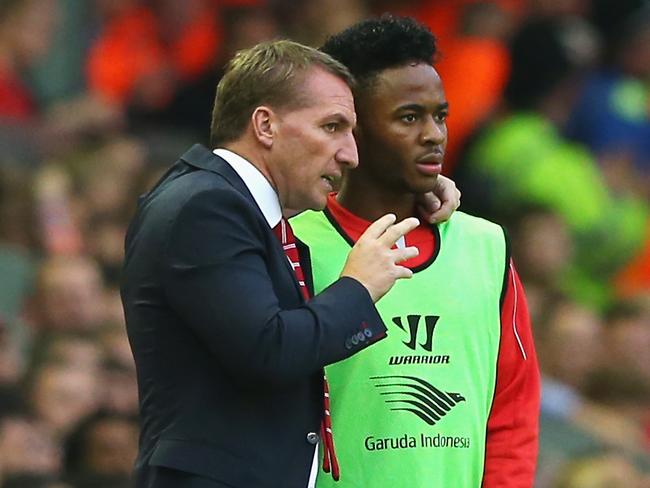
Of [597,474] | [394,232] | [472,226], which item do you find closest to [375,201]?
[472,226]

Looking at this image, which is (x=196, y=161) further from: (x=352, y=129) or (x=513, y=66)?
(x=513, y=66)

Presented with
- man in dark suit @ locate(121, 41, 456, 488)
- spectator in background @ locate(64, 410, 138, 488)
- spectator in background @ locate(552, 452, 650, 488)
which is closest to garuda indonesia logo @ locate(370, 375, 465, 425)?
man in dark suit @ locate(121, 41, 456, 488)

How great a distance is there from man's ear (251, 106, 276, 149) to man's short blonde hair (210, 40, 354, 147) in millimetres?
13

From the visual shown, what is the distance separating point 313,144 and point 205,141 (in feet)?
17.9

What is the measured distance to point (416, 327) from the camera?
4.14m

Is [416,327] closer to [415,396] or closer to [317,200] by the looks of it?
[415,396]

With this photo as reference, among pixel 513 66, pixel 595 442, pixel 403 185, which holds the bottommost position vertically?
pixel 595 442

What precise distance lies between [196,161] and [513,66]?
6.30 m

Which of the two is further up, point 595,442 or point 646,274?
point 646,274

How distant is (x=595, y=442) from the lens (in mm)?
7902

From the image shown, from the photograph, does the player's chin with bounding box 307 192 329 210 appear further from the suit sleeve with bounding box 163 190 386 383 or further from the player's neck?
the player's neck

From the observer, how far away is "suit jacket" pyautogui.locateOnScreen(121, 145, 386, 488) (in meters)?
3.58

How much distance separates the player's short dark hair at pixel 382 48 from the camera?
13.5 feet

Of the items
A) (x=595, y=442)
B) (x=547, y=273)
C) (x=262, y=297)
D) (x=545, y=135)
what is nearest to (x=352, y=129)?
(x=262, y=297)
